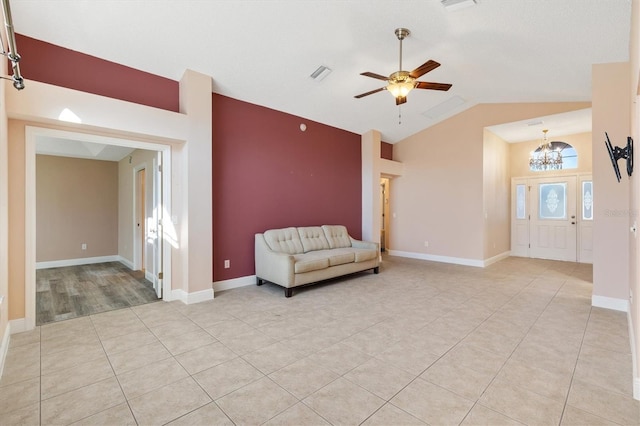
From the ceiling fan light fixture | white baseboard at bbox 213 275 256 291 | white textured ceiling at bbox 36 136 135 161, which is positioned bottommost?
white baseboard at bbox 213 275 256 291

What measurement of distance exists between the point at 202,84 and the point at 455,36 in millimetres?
3299

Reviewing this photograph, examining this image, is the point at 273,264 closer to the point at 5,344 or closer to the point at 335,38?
the point at 5,344

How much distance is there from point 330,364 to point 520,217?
7.55 metres

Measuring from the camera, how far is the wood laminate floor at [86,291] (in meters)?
3.67

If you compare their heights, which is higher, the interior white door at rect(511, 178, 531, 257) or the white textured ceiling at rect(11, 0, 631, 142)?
the white textured ceiling at rect(11, 0, 631, 142)

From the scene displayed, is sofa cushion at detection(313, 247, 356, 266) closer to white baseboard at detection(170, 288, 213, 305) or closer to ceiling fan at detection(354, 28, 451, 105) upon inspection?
white baseboard at detection(170, 288, 213, 305)

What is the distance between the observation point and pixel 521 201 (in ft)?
25.4

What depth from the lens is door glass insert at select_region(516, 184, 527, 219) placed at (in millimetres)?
7676

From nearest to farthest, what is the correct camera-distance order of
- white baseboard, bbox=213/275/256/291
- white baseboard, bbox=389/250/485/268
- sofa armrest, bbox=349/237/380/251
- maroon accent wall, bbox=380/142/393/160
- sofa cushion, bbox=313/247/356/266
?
white baseboard, bbox=213/275/256/291, sofa cushion, bbox=313/247/356/266, sofa armrest, bbox=349/237/380/251, white baseboard, bbox=389/250/485/268, maroon accent wall, bbox=380/142/393/160

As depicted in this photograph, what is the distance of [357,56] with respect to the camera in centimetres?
405

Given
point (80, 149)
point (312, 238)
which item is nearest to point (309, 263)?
point (312, 238)

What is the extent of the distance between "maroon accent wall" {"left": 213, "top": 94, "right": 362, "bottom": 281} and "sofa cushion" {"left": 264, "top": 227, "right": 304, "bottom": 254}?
0.32m

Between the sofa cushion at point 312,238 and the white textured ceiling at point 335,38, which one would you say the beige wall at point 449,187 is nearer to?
the white textured ceiling at point 335,38

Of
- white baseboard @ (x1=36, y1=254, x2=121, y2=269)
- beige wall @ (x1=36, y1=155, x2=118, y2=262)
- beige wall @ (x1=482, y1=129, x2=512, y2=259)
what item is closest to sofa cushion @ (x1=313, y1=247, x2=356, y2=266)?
beige wall @ (x1=482, y1=129, x2=512, y2=259)
